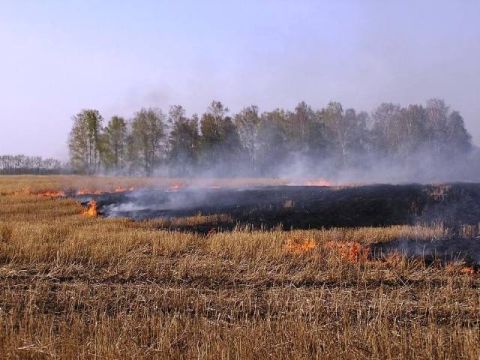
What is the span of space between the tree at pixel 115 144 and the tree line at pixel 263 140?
14cm

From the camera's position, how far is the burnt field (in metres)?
20.0

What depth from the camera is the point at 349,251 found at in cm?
1234

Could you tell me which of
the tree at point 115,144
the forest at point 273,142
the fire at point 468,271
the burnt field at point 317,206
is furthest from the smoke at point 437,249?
the tree at point 115,144

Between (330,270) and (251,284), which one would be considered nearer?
(251,284)

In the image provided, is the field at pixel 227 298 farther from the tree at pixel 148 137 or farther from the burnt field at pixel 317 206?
the tree at pixel 148 137

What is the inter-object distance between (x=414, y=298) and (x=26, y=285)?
307 inches

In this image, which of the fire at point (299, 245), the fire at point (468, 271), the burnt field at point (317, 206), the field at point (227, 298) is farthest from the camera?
the burnt field at point (317, 206)

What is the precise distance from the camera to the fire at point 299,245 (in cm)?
1268

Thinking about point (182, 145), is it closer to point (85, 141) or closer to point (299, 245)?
point (85, 141)

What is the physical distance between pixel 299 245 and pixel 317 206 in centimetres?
988

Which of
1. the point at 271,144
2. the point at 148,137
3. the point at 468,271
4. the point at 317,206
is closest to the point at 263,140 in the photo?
the point at 271,144

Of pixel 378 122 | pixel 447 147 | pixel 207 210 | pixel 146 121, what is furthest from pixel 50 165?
pixel 207 210

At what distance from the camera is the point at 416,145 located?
59094 millimetres

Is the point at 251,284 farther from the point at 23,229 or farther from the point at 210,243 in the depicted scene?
the point at 23,229
